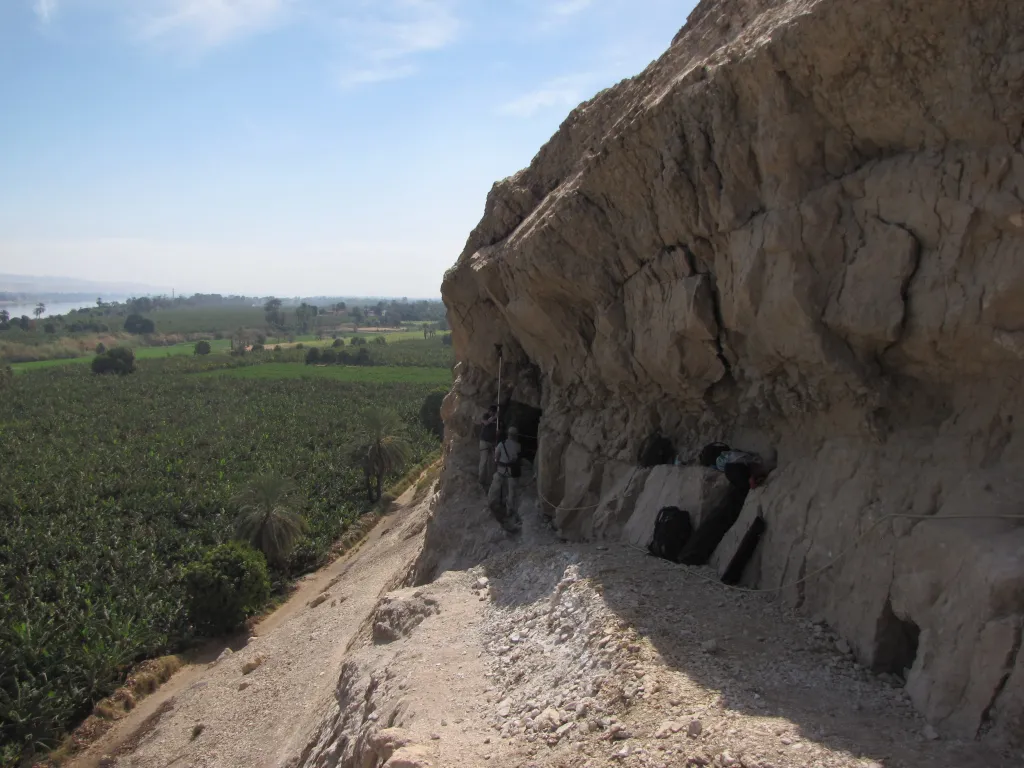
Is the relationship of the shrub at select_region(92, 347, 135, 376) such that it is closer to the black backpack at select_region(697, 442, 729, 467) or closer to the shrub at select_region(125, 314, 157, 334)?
the shrub at select_region(125, 314, 157, 334)

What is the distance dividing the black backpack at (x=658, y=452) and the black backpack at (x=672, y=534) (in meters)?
1.90

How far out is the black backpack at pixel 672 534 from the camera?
10.4 m

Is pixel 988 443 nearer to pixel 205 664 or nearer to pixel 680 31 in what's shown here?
pixel 680 31

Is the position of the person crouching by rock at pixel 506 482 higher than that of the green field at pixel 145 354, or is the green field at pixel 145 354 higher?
the person crouching by rock at pixel 506 482

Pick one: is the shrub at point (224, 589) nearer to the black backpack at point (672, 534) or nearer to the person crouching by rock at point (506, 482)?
the person crouching by rock at point (506, 482)

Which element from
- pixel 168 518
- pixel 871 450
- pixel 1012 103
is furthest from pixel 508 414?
pixel 168 518

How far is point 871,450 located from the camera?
8.57m

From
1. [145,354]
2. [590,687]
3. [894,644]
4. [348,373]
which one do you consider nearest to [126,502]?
[590,687]

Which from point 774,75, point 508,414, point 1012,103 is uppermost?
point 774,75

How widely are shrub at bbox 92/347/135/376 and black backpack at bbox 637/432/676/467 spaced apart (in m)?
94.8

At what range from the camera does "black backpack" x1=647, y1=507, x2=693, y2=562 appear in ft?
34.0

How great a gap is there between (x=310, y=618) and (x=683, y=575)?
12.9 m

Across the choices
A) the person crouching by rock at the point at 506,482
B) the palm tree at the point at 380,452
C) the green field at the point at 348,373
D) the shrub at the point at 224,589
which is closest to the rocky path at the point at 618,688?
the person crouching by rock at the point at 506,482

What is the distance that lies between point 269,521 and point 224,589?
521 centimetres
